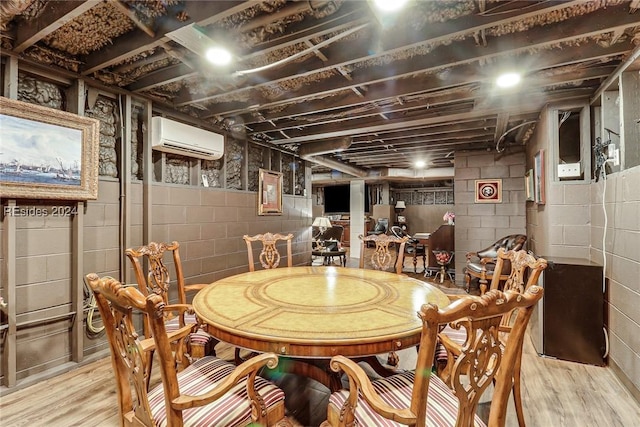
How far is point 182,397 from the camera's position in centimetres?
101

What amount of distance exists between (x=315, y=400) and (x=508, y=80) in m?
2.72

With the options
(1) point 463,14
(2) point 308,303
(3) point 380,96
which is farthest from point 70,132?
(1) point 463,14

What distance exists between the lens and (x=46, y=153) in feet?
7.36

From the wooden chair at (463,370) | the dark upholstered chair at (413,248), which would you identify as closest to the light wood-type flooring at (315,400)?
the wooden chair at (463,370)

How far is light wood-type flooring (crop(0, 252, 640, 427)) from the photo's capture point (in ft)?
5.94

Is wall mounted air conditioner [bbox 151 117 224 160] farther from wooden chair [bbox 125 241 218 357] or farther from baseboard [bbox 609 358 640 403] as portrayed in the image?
baseboard [bbox 609 358 640 403]

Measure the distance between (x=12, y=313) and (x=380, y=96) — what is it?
327cm

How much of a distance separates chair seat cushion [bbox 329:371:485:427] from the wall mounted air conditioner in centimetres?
272

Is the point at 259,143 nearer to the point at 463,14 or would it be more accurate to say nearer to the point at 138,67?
the point at 138,67

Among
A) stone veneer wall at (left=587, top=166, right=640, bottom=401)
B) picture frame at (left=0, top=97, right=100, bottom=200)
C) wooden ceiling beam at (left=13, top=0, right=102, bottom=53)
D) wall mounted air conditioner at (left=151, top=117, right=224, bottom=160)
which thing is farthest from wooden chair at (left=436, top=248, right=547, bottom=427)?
wall mounted air conditioner at (left=151, top=117, right=224, bottom=160)

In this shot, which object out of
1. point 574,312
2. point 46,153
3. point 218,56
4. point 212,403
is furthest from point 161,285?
point 574,312

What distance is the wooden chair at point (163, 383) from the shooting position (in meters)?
0.98

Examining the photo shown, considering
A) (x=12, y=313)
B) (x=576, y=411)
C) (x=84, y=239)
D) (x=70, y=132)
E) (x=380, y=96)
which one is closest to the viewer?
(x=576, y=411)

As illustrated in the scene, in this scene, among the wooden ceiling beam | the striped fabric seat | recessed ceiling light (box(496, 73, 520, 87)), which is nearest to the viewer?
the wooden ceiling beam
